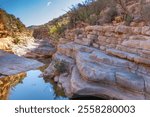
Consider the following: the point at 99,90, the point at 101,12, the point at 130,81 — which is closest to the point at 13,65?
the point at 101,12

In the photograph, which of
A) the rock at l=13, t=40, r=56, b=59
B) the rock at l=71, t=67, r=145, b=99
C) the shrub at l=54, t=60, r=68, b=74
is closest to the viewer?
the rock at l=71, t=67, r=145, b=99

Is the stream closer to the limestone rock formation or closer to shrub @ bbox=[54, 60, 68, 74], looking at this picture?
the limestone rock formation

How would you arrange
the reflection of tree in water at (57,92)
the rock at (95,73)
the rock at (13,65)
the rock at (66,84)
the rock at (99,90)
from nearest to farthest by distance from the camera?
1. the rock at (99,90)
2. the rock at (95,73)
3. the rock at (66,84)
4. the reflection of tree in water at (57,92)
5. the rock at (13,65)

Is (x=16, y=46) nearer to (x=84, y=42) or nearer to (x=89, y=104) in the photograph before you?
(x=84, y=42)

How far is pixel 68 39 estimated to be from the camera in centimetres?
2184

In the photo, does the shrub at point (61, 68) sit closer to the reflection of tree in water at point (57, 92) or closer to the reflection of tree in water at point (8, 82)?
the reflection of tree in water at point (57, 92)

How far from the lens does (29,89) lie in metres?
13.8

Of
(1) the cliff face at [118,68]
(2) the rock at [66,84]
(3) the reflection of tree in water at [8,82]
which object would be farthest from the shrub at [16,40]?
(1) the cliff face at [118,68]

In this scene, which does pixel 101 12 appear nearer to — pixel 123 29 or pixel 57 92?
pixel 123 29

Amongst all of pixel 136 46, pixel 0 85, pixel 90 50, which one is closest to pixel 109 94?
pixel 136 46

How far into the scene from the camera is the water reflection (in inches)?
475

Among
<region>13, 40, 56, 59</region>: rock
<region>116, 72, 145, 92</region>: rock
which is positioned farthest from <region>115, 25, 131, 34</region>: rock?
<region>13, 40, 56, 59</region>: rock

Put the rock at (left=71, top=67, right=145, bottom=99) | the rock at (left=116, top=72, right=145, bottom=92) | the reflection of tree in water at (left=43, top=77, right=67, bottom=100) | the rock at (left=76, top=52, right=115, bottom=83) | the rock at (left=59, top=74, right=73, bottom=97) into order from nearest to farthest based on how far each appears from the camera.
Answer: the rock at (left=116, top=72, right=145, bottom=92) < the rock at (left=71, top=67, right=145, bottom=99) < the rock at (left=76, top=52, right=115, bottom=83) < the rock at (left=59, top=74, right=73, bottom=97) < the reflection of tree in water at (left=43, top=77, right=67, bottom=100)

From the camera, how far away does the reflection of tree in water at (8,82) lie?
505 inches
